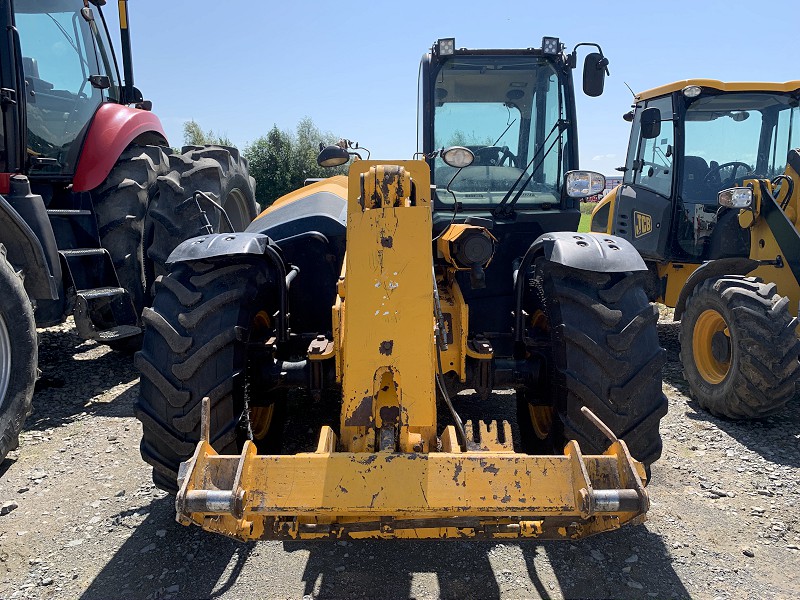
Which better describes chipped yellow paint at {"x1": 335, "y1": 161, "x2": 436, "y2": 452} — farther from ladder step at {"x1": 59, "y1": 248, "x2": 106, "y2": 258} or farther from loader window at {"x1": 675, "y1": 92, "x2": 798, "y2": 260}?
loader window at {"x1": 675, "y1": 92, "x2": 798, "y2": 260}

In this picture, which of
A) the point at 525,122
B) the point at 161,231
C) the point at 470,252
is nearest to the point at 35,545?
→ the point at 470,252

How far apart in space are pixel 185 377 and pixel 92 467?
1541 millimetres

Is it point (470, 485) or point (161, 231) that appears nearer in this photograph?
point (470, 485)

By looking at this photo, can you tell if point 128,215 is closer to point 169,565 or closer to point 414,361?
point 169,565

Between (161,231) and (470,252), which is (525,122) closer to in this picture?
(470,252)

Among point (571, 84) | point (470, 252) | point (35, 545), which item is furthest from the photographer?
point (571, 84)

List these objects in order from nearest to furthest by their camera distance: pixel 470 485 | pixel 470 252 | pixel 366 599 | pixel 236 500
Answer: pixel 236 500 → pixel 470 485 → pixel 366 599 → pixel 470 252

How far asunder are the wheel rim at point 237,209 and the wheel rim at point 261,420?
324cm

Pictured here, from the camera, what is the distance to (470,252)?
10.3ft

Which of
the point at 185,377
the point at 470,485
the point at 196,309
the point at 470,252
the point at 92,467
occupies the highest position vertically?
the point at 470,252

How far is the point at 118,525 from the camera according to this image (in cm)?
304

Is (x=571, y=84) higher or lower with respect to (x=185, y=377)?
higher

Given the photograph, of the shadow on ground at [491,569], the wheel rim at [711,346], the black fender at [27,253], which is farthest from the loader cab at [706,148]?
the black fender at [27,253]

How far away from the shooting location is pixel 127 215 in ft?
17.1
